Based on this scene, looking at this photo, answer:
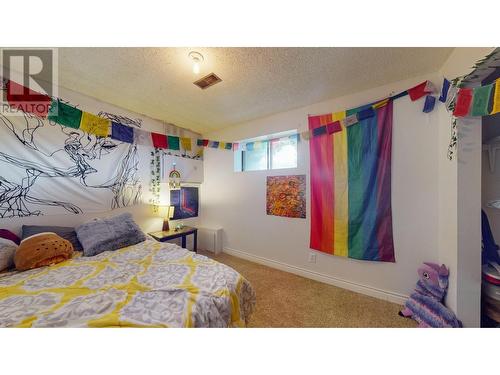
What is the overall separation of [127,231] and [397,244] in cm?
286

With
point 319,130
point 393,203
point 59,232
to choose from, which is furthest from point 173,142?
point 393,203

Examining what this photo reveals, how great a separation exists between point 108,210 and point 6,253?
0.85m

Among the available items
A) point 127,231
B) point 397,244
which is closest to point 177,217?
point 127,231

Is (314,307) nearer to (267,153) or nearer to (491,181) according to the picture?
(491,181)

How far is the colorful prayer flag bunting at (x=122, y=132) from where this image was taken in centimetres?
206

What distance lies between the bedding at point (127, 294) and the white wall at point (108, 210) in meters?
0.65

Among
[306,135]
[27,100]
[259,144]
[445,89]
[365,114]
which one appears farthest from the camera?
[259,144]

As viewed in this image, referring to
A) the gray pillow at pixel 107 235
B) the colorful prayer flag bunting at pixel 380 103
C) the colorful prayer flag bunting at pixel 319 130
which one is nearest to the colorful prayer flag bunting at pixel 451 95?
the colorful prayer flag bunting at pixel 380 103

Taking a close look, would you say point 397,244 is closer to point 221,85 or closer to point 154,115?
point 221,85

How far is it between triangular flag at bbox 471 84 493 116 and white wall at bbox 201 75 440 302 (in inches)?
23.1

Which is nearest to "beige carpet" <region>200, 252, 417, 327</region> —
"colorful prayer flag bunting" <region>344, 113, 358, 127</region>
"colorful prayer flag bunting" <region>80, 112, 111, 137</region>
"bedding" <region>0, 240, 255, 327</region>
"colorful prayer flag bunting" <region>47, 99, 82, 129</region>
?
"bedding" <region>0, 240, 255, 327</region>

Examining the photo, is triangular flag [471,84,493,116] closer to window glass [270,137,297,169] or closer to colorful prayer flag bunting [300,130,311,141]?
colorful prayer flag bunting [300,130,311,141]

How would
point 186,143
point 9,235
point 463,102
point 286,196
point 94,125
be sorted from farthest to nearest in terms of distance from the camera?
point 186,143, point 286,196, point 94,125, point 9,235, point 463,102

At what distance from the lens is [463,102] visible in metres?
1.05
